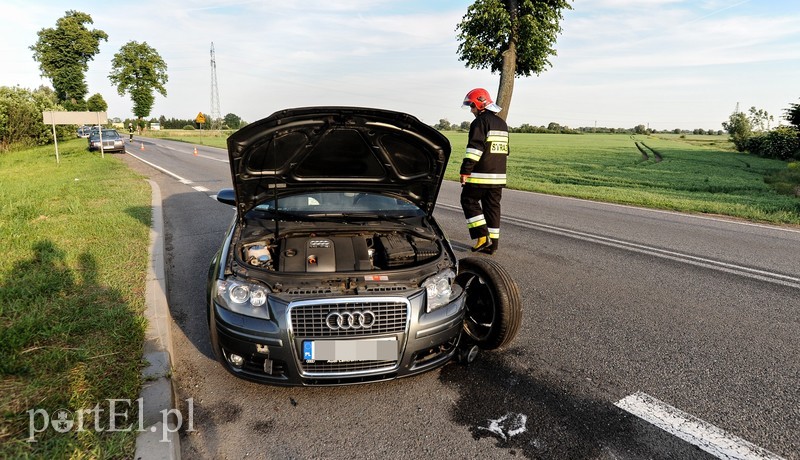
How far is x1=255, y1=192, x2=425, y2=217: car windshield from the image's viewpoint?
12.3ft

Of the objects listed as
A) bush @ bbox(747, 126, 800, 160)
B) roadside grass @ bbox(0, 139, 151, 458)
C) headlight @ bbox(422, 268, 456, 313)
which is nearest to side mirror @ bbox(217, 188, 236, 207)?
roadside grass @ bbox(0, 139, 151, 458)

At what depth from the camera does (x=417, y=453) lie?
236cm

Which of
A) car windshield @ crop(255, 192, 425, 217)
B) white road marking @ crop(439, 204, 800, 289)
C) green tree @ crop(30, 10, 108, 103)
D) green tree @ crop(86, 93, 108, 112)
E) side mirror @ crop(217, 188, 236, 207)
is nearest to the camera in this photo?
car windshield @ crop(255, 192, 425, 217)

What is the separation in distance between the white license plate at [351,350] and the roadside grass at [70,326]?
983 mm

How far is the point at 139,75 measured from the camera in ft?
240

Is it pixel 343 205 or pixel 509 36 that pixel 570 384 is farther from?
pixel 509 36

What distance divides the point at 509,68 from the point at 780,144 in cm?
2348

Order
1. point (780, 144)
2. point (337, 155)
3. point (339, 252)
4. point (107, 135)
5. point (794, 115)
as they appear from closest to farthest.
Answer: point (339, 252), point (337, 155), point (794, 115), point (107, 135), point (780, 144)

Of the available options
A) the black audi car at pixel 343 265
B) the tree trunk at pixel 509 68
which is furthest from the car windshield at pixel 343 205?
the tree trunk at pixel 509 68

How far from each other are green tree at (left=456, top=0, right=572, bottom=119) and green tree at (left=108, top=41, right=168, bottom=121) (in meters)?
67.8

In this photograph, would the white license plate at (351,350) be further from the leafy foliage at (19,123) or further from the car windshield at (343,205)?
the leafy foliage at (19,123)

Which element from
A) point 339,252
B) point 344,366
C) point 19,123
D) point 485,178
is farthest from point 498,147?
point 19,123

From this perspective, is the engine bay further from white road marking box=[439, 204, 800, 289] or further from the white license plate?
white road marking box=[439, 204, 800, 289]

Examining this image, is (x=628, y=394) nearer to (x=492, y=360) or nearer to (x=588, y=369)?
(x=588, y=369)
